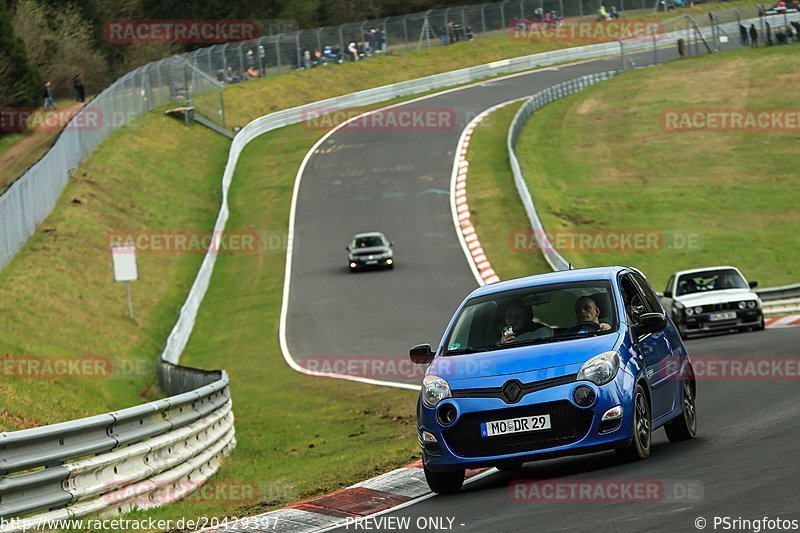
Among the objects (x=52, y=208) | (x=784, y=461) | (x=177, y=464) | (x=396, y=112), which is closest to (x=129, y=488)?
(x=177, y=464)

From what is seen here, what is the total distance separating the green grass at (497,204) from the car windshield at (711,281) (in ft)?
32.3

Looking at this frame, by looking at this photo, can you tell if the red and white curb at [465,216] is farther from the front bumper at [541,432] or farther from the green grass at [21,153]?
the front bumper at [541,432]

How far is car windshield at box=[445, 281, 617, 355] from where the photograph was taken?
10578 millimetres

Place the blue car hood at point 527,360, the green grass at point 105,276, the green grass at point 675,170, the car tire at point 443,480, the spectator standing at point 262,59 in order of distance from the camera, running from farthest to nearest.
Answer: the spectator standing at point 262,59
the green grass at point 675,170
the green grass at point 105,276
the car tire at point 443,480
the blue car hood at point 527,360

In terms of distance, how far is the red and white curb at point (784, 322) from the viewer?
26516 mm

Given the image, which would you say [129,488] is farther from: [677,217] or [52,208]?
[677,217]

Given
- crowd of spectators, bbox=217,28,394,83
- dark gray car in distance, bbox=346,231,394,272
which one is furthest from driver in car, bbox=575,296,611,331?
crowd of spectators, bbox=217,28,394,83

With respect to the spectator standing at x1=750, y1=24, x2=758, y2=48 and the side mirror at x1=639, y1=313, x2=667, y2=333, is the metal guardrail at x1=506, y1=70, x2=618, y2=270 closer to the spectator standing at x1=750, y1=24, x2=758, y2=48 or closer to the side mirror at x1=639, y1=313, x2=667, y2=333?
the spectator standing at x1=750, y1=24, x2=758, y2=48

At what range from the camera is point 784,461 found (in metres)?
9.45

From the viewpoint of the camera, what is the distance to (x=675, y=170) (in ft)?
169

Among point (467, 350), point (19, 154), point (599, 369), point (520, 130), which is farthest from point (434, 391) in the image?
point (520, 130)

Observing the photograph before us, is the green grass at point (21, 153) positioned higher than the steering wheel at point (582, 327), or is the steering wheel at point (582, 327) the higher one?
the steering wheel at point (582, 327)

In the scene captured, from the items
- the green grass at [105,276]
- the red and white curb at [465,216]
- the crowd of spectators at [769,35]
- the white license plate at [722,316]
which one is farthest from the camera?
the crowd of spectators at [769,35]

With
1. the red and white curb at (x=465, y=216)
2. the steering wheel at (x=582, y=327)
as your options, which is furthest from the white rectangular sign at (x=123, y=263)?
the steering wheel at (x=582, y=327)
